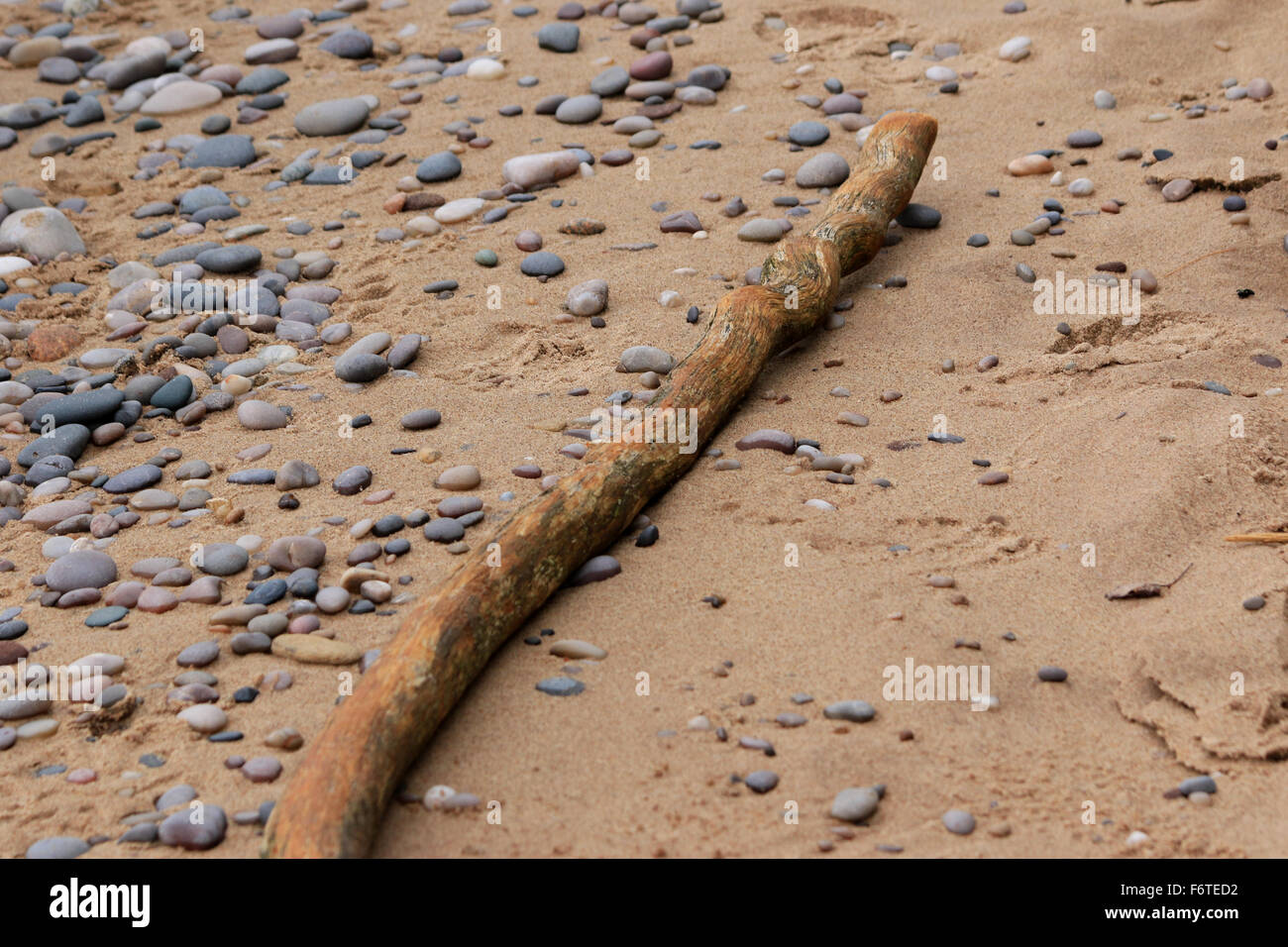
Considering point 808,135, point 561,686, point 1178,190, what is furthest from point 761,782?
point 808,135

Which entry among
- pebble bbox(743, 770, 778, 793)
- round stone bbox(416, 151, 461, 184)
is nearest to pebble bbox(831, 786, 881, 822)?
pebble bbox(743, 770, 778, 793)

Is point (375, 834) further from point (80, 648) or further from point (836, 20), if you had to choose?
point (836, 20)

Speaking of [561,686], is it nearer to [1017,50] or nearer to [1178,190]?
[1178,190]

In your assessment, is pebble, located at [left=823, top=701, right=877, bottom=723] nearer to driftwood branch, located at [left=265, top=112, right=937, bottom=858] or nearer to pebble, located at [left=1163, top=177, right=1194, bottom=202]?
driftwood branch, located at [left=265, top=112, right=937, bottom=858]

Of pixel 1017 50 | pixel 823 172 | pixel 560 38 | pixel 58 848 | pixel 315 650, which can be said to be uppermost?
pixel 1017 50

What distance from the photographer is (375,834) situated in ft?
8.42

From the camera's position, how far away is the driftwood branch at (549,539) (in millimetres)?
2521

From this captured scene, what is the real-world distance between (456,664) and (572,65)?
4524 millimetres

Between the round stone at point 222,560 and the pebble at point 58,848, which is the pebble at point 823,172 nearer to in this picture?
the round stone at point 222,560

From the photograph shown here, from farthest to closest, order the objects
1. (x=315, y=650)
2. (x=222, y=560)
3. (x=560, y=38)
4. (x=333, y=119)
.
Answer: (x=560, y=38) → (x=333, y=119) → (x=222, y=560) → (x=315, y=650)

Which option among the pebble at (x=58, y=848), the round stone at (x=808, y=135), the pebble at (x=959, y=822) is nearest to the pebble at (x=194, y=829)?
the pebble at (x=58, y=848)

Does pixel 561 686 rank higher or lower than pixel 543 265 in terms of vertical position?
lower

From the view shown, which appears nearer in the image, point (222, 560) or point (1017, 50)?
point (222, 560)

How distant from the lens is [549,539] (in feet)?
10.5
